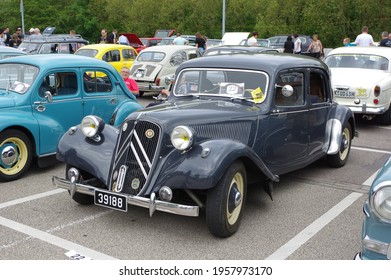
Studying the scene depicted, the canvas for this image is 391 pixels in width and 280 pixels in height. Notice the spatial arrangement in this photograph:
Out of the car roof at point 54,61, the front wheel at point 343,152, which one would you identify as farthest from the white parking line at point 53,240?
the front wheel at point 343,152

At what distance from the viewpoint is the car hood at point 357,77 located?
1021 centimetres

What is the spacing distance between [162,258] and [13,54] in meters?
8.01

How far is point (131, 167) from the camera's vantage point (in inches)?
181

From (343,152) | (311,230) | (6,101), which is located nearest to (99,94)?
(6,101)

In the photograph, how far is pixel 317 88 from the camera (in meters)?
6.59

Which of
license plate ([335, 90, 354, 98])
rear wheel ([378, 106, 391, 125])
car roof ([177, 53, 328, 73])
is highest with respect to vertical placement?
car roof ([177, 53, 328, 73])

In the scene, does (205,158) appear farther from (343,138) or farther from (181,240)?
(343,138)

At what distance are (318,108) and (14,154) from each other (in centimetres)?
418

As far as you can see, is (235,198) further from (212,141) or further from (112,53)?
(112,53)

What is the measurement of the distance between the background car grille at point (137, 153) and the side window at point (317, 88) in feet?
8.87

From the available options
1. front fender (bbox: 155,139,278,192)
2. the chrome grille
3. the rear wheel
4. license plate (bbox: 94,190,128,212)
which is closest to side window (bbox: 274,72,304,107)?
the chrome grille

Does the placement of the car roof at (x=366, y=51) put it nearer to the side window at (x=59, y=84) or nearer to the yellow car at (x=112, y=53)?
the yellow car at (x=112, y=53)

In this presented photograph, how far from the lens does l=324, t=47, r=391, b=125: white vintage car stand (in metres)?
10.1

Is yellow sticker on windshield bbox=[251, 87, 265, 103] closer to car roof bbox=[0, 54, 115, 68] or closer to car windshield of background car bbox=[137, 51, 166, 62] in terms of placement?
car roof bbox=[0, 54, 115, 68]
